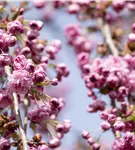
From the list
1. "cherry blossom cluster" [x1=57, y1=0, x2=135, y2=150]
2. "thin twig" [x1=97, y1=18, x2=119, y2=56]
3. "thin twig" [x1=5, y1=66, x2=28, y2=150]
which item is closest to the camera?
"thin twig" [x1=5, y1=66, x2=28, y2=150]

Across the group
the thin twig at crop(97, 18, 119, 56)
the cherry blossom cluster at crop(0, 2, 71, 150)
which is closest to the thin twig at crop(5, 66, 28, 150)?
the cherry blossom cluster at crop(0, 2, 71, 150)

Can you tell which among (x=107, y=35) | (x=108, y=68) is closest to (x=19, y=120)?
(x=108, y=68)

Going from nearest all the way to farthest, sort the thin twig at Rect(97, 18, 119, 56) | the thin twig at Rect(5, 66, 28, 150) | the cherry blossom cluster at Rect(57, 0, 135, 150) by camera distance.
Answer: the thin twig at Rect(5, 66, 28, 150), the cherry blossom cluster at Rect(57, 0, 135, 150), the thin twig at Rect(97, 18, 119, 56)

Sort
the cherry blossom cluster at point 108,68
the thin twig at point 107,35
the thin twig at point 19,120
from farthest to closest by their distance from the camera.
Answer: the thin twig at point 107,35
the cherry blossom cluster at point 108,68
the thin twig at point 19,120

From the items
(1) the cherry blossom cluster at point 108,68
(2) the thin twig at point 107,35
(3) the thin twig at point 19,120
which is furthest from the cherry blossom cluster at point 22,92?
(2) the thin twig at point 107,35

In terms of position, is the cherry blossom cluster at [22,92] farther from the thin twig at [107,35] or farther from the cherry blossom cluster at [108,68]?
the thin twig at [107,35]

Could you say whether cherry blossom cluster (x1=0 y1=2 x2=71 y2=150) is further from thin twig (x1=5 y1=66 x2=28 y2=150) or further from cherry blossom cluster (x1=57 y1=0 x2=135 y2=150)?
cherry blossom cluster (x1=57 y1=0 x2=135 y2=150)

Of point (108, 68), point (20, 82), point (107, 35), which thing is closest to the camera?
point (20, 82)

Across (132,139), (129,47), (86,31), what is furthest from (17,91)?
(86,31)

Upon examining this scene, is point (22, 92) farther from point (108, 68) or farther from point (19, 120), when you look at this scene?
point (108, 68)

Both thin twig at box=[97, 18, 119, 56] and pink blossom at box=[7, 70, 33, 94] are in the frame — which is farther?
thin twig at box=[97, 18, 119, 56]

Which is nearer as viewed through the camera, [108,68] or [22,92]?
[22,92]
